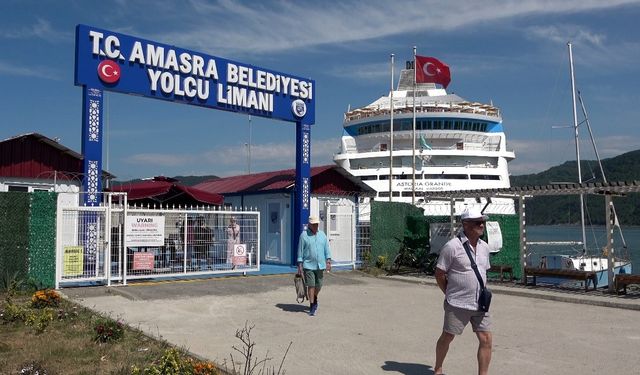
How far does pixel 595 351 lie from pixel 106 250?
963cm

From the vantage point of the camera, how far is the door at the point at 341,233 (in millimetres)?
18656

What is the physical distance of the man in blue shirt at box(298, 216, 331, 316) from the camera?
402 inches

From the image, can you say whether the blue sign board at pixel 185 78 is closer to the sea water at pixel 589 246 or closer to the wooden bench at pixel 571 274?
the wooden bench at pixel 571 274

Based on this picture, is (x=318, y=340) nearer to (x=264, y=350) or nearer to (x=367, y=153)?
(x=264, y=350)

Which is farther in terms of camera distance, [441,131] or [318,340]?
[441,131]

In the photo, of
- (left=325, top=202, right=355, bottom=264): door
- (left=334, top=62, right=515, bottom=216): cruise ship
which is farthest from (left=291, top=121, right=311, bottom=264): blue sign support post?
(left=334, top=62, right=515, bottom=216): cruise ship

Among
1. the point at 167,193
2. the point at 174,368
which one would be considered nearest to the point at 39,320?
A: the point at 174,368

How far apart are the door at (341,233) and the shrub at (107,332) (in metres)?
11.1

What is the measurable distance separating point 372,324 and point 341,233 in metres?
9.17

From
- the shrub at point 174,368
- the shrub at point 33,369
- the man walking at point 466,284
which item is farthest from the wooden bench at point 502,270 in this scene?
the shrub at point 33,369

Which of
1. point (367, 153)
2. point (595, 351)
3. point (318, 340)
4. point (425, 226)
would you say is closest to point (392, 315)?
point (318, 340)

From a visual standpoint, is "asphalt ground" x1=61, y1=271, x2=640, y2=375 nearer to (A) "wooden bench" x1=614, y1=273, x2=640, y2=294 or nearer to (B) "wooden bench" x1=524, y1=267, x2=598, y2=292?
(A) "wooden bench" x1=614, y1=273, x2=640, y2=294

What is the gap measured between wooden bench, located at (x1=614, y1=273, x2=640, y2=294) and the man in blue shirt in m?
7.17

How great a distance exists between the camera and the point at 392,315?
10.7m
